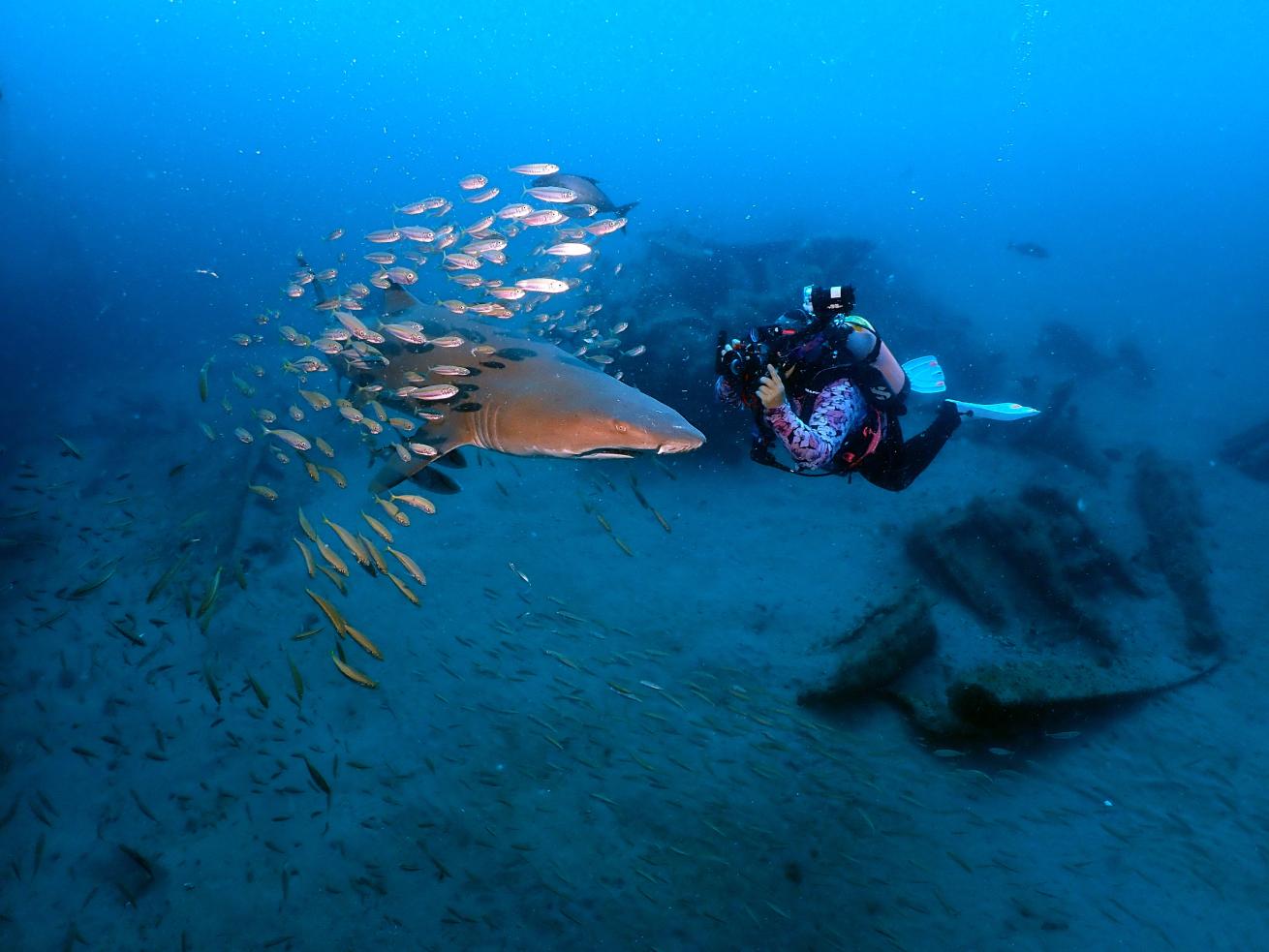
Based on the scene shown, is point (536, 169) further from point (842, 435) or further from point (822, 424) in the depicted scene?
point (842, 435)

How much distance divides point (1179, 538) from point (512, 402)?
44.5ft

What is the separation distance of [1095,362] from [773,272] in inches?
500

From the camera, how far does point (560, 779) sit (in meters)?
5.80

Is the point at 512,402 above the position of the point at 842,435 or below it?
below

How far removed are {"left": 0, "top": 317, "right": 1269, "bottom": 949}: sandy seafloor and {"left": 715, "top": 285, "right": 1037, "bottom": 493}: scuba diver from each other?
10.8 ft

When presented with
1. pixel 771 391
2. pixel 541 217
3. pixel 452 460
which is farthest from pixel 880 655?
pixel 541 217

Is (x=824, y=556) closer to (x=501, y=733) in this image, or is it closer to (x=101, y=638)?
(x=501, y=733)

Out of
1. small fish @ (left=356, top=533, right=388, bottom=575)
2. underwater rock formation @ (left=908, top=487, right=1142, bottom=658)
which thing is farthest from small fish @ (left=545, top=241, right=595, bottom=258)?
underwater rock formation @ (left=908, top=487, right=1142, bottom=658)

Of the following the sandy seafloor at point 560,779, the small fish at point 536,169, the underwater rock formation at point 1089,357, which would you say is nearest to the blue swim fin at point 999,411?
the sandy seafloor at point 560,779

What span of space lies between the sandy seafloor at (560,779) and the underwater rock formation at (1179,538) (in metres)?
0.61

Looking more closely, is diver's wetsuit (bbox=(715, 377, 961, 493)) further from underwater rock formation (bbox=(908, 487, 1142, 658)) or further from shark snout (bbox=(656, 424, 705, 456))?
underwater rock formation (bbox=(908, 487, 1142, 658))

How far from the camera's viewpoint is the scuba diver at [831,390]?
14.1 ft

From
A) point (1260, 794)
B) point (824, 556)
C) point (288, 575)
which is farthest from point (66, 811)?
point (1260, 794)

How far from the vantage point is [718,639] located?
27.6 feet
